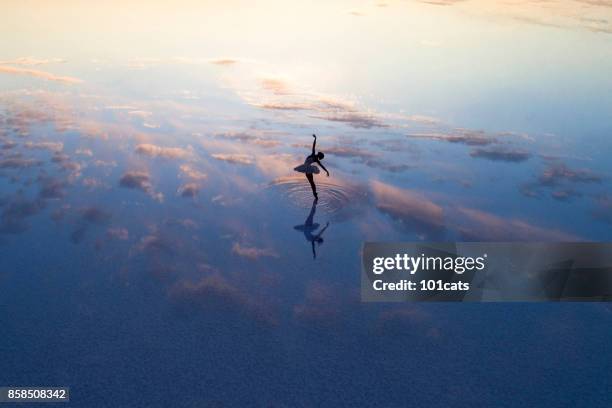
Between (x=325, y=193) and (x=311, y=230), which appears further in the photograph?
(x=325, y=193)

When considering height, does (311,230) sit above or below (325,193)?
below

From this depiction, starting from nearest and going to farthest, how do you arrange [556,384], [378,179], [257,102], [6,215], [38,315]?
[556,384]
[38,315]
[6,215]
[378,179]
[257,102]

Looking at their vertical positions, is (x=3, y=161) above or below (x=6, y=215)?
above

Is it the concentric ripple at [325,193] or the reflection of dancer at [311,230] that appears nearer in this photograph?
the reflection of dancer at [311,230]

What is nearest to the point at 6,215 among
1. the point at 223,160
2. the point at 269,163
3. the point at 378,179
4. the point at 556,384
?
the point at 223,160

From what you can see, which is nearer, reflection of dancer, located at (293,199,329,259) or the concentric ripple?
reflection of dancer, located at (293,199,329,259)

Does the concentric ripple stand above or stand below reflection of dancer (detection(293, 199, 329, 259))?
above

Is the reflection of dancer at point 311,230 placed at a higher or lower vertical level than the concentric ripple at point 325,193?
lower

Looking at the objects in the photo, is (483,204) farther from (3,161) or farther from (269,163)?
(3,161)
